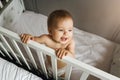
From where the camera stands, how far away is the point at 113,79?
0.63 meters

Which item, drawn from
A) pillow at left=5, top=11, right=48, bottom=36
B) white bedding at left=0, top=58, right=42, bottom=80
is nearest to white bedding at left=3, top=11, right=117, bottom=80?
Answer: pillow at left=5, top=11, right=48, bottom=36

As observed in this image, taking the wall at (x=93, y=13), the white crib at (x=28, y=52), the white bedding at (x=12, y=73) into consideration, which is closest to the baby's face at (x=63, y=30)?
the white crib at (x=28, y=52)

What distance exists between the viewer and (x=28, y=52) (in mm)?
852

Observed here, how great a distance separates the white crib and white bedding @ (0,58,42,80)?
6cm

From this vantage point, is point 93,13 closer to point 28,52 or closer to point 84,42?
point 84,42

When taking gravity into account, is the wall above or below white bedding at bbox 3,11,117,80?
above

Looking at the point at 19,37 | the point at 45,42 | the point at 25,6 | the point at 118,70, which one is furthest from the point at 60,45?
the point at 25,6

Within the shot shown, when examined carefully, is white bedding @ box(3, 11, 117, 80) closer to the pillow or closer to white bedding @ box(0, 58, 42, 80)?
the pillow

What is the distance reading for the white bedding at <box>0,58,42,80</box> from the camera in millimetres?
1008

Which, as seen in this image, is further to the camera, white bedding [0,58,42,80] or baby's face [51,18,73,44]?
white bedding [0,58,42,80]

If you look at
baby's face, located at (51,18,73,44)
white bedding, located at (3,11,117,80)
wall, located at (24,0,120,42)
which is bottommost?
white bedding, located at (3,11,117,80)

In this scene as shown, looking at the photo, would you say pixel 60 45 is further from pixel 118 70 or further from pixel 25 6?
pixel 25 6

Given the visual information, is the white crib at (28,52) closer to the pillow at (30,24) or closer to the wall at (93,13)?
the pillow at (30,24)

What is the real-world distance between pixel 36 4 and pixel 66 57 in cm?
88
